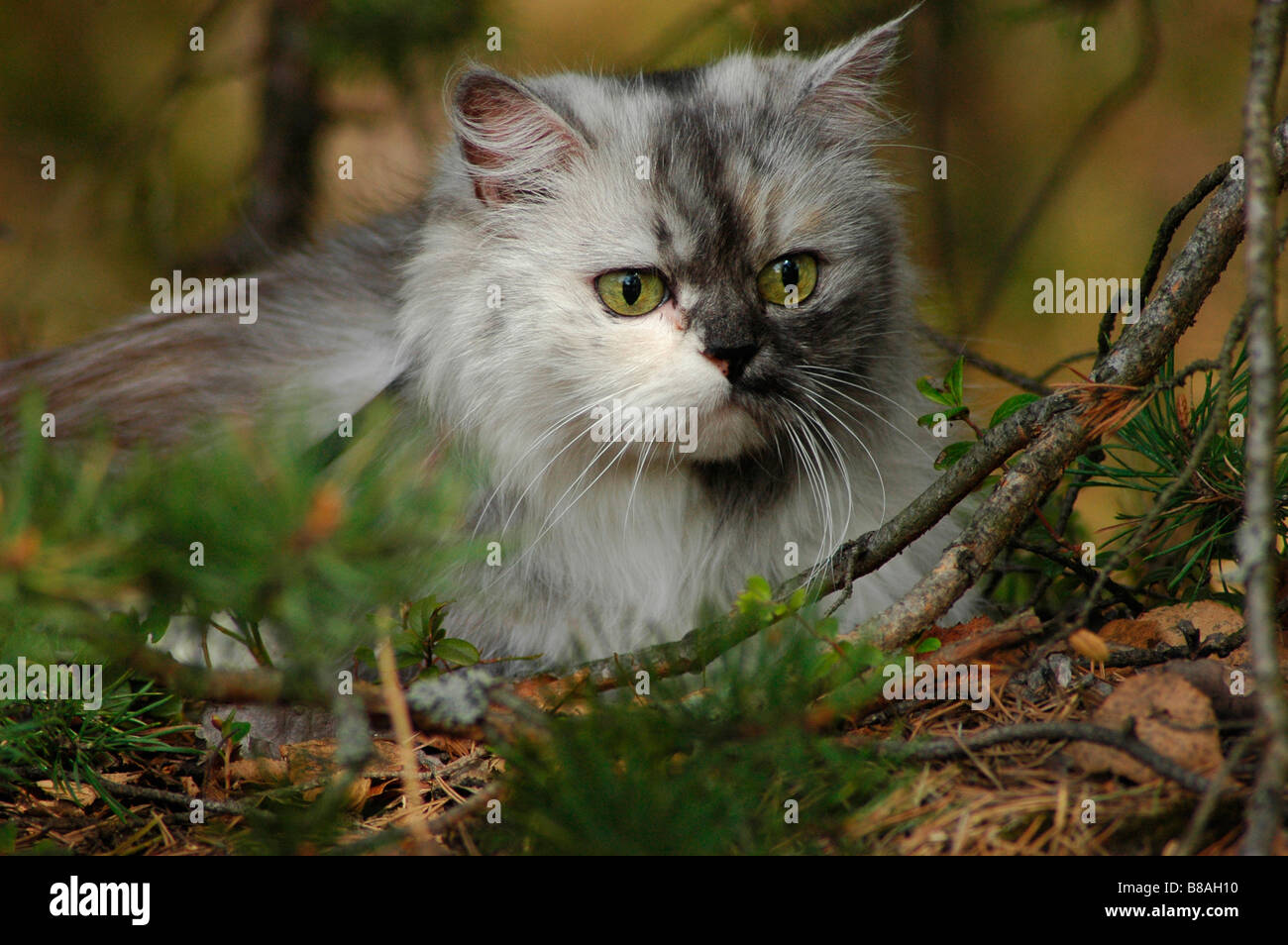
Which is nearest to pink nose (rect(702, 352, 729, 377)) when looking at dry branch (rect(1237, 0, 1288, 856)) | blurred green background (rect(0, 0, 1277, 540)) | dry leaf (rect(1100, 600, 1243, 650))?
dry leaf (rect(1100, 600, 1243, 650))

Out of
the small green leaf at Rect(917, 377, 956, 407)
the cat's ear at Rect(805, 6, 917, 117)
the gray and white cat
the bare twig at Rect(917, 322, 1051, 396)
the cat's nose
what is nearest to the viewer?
the small green leaf at Rect(917, 377, 956, 407)

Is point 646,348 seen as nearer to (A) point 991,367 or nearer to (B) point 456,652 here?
(B) point 456,652

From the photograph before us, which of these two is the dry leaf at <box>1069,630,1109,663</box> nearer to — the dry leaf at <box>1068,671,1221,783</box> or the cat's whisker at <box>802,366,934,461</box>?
the dry leaf at <box>1068,671,1221,783</box>

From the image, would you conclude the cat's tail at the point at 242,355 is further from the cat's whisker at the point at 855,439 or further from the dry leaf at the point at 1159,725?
the dry leaf at the point at 1159,725

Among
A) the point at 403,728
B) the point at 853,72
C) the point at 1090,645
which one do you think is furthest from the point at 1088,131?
the point at 403,728

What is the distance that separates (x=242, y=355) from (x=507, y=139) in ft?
2.72

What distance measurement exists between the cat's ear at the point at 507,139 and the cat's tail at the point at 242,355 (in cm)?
26

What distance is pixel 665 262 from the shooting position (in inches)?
76.6

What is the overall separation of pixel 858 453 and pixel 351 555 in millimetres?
1519

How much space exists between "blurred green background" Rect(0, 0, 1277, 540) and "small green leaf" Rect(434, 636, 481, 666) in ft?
5.23

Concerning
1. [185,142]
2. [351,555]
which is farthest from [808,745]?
[185,142]

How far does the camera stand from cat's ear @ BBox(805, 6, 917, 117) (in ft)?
7.28

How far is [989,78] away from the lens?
11.7 ft

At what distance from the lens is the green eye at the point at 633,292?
1957 millimetres
